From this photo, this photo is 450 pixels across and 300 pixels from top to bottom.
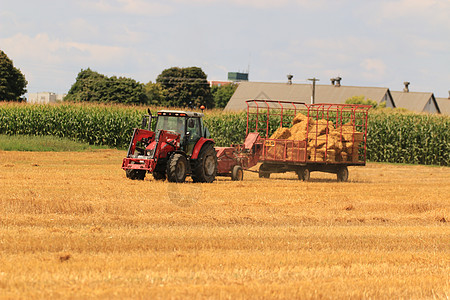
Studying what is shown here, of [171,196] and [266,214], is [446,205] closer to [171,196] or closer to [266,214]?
[266,214]

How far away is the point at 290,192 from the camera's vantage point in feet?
56.0

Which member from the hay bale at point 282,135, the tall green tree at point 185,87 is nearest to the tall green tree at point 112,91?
the tall green tree at point 185,87

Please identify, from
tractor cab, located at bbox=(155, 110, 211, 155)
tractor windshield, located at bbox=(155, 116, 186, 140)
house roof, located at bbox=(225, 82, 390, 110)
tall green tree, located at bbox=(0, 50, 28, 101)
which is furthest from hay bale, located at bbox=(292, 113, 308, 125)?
house roof, located at bbox=(225, 82, 390, 110)

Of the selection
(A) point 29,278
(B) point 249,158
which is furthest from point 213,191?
(A) point 29,278

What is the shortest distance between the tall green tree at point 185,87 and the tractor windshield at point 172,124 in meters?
69.6

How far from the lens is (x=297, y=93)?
263 ft

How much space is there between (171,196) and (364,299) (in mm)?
8951

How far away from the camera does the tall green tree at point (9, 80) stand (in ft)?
206

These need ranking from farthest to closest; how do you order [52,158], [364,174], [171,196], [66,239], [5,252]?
[52,158] < [364,174] < [171,196] < [66,239] < [5,252]

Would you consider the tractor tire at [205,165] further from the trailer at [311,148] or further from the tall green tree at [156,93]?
the tall green tree at [156,93]

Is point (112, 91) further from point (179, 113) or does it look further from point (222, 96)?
point (179, 113)

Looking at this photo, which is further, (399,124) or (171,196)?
(399,124)

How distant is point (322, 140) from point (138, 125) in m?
18.5

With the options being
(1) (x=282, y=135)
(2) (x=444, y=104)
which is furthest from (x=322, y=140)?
(2) (x=444, y=104)
